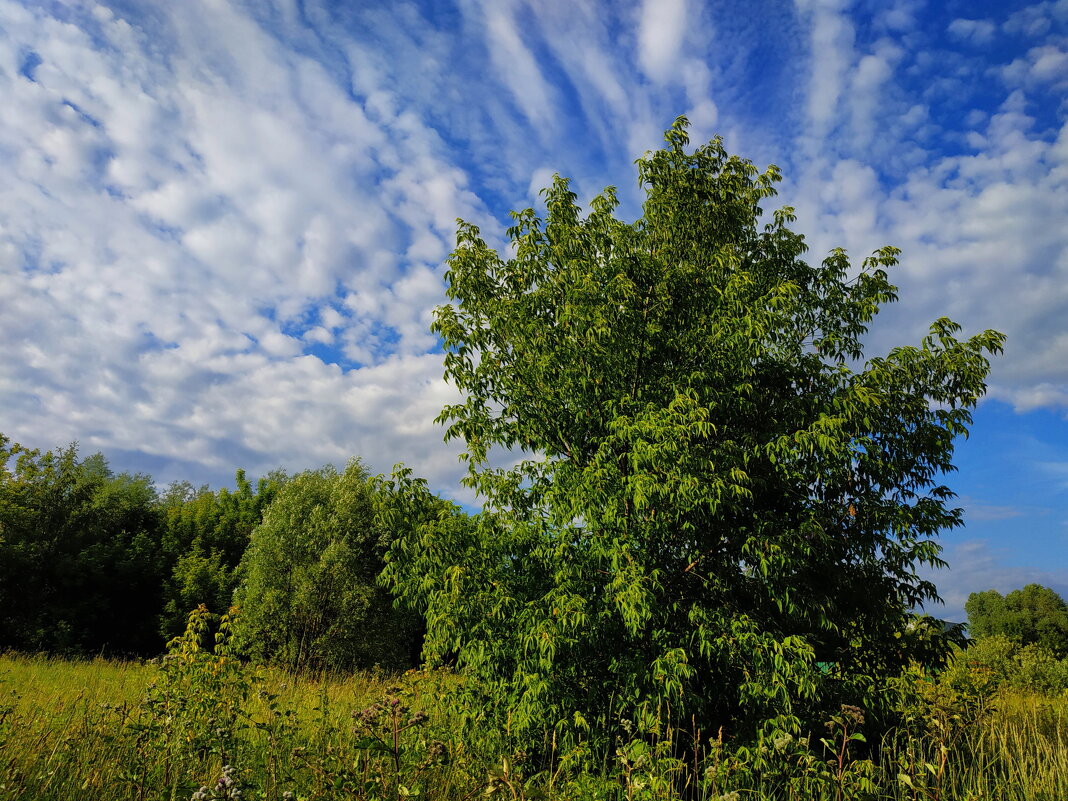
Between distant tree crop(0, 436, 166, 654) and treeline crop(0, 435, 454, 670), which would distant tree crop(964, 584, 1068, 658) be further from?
distant tree crop(0, 436, 166, 654)

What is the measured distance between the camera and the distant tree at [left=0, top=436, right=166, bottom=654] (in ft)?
80.3

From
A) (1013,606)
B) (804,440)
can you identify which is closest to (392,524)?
(804,440)

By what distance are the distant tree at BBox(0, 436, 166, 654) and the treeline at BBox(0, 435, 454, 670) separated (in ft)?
0.17

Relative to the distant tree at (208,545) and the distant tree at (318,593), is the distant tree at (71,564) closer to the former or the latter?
the distant tree at (208,545)

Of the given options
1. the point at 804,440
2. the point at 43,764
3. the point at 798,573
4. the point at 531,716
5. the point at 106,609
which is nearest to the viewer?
the point at 43,764

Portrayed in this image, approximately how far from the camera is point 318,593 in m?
22.8

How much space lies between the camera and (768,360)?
9.84 meters

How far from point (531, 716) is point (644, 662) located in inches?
69.7

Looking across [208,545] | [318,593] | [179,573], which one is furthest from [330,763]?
[208,545]

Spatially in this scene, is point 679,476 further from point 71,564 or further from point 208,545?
point 208,545

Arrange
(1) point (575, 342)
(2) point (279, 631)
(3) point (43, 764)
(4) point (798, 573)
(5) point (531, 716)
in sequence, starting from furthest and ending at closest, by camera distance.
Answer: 1. (2) point (279, 631)
2. (1) point (575, 342)
3. (4) point (798, 573)
4. (5) point (531, 716)
5. (3) point (43, 764)

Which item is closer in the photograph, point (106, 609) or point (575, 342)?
point (575, 342)

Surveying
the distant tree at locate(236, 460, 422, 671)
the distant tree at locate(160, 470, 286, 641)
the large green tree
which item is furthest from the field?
the distant tree at locate(160, 470, 286, 641)

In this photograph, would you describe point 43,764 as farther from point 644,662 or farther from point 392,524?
point 644,662
